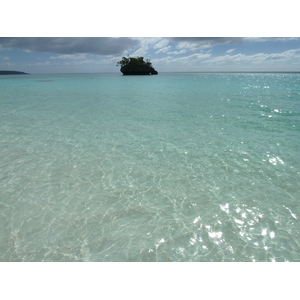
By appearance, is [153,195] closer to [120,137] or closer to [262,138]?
[120,137]

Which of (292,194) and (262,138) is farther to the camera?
(262,138)

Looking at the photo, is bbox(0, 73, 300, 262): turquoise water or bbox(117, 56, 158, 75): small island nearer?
bbox(0, 73, 300, 262): turquoise water

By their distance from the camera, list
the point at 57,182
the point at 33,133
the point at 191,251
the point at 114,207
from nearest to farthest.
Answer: the point at 191,251, the point at 114,207, the point at 57,182, the point at 33,133

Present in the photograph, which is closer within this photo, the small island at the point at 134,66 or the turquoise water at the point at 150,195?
the turquoise water at the point at 150,195

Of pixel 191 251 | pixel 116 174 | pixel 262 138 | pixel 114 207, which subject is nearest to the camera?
pixel 191 251

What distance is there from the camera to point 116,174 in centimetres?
711

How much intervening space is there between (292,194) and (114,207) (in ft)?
17.3

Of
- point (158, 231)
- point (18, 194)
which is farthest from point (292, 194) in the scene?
point (18, 194)

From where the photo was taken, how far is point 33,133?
1138 centimetres

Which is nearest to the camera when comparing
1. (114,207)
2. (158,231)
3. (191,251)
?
(191,251)

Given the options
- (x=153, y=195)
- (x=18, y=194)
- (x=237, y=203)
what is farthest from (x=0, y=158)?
(x=237, y=203)

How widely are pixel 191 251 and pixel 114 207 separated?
92.3 inches

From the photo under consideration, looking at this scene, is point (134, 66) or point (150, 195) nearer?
point (150, 195)

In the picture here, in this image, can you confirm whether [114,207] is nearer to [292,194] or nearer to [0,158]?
[292,194]
